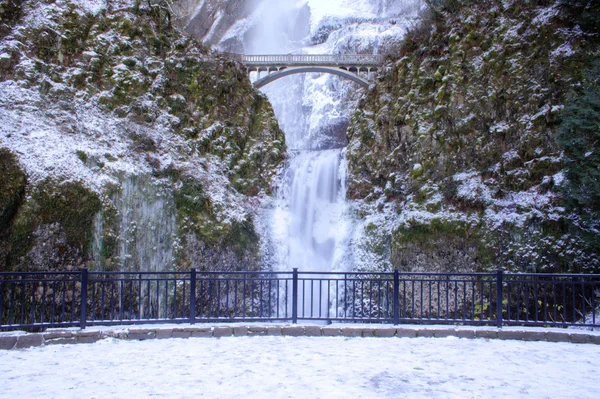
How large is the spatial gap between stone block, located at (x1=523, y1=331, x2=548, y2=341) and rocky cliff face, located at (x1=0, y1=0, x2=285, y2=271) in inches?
470

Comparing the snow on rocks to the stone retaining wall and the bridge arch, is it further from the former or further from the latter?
the bridge arch

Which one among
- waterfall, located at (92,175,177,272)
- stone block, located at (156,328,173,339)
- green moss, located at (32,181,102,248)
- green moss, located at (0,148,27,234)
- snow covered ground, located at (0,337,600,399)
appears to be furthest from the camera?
waterfall, located at (92,175,177,272)

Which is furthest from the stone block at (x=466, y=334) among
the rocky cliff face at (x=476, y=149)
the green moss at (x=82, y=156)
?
the green moss at (x=82, y=156)

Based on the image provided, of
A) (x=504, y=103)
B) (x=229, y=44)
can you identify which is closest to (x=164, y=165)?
(x=504, y=103)

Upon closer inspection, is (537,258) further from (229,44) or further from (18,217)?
(229,44)

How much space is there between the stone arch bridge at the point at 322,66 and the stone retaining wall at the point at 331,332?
74.6 feet

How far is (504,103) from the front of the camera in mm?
17953

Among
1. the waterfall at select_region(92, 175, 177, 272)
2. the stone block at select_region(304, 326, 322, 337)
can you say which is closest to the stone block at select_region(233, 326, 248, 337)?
the stone block at select_region(304, 326, 322, 337)

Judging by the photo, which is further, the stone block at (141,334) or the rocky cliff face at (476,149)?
the rocky cliff face at (476,149)

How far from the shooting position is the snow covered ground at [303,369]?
209 inches

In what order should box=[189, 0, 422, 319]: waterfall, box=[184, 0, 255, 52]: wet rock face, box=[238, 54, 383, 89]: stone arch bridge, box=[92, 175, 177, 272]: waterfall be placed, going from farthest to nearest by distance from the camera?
box=[184, 0, 255, 52]: wet rock face, box=[238, 54, 383, 89]: stone arch bridge, box=[189, 0, 422, 319]: waterfall, box=[92, 175, 177, 272]: waterfall

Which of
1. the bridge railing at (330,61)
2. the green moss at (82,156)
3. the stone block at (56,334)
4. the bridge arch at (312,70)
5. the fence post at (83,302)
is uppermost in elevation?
the bridge railing at (330,61)

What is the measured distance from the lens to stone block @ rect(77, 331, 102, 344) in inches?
308

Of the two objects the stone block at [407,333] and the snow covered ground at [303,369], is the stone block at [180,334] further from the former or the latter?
the stone block at [407,333]
